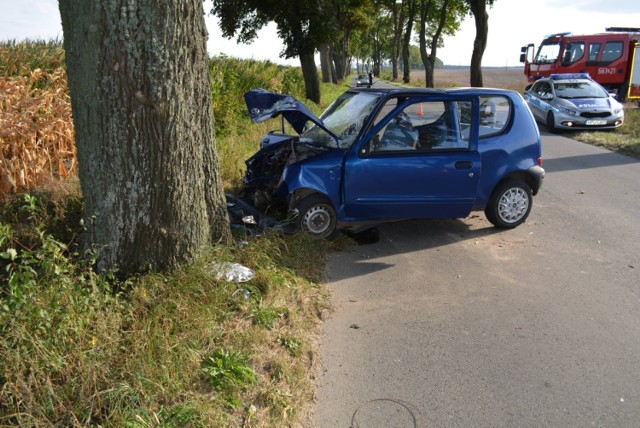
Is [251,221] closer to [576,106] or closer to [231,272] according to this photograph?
[231,272]

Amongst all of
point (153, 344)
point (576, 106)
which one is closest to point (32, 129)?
point (153, 344)

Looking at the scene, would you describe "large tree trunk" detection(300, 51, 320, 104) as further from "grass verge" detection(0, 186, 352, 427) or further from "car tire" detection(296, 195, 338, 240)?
"grass verge" detection(0, 186, 352, 427)

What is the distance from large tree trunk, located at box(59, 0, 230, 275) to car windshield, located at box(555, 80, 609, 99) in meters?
16.2

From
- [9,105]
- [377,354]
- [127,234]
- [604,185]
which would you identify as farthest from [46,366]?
[604,185]

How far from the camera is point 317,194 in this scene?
6.30 meters

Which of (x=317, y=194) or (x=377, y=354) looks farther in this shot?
(x=317, y=194)

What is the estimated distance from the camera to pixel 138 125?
13.6 feet

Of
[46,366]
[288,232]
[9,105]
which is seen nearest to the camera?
[46,366]

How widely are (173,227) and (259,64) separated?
1636cm

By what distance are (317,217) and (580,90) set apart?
48.7ft

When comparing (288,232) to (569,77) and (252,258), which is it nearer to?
(252,258)

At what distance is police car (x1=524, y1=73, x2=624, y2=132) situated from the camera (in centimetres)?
1723

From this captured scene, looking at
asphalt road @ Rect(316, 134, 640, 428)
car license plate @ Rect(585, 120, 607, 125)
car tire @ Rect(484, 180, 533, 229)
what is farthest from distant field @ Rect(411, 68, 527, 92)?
asphalt road @ Rect(316, 134, 640, 428)

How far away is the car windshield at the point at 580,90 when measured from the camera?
701 inches
